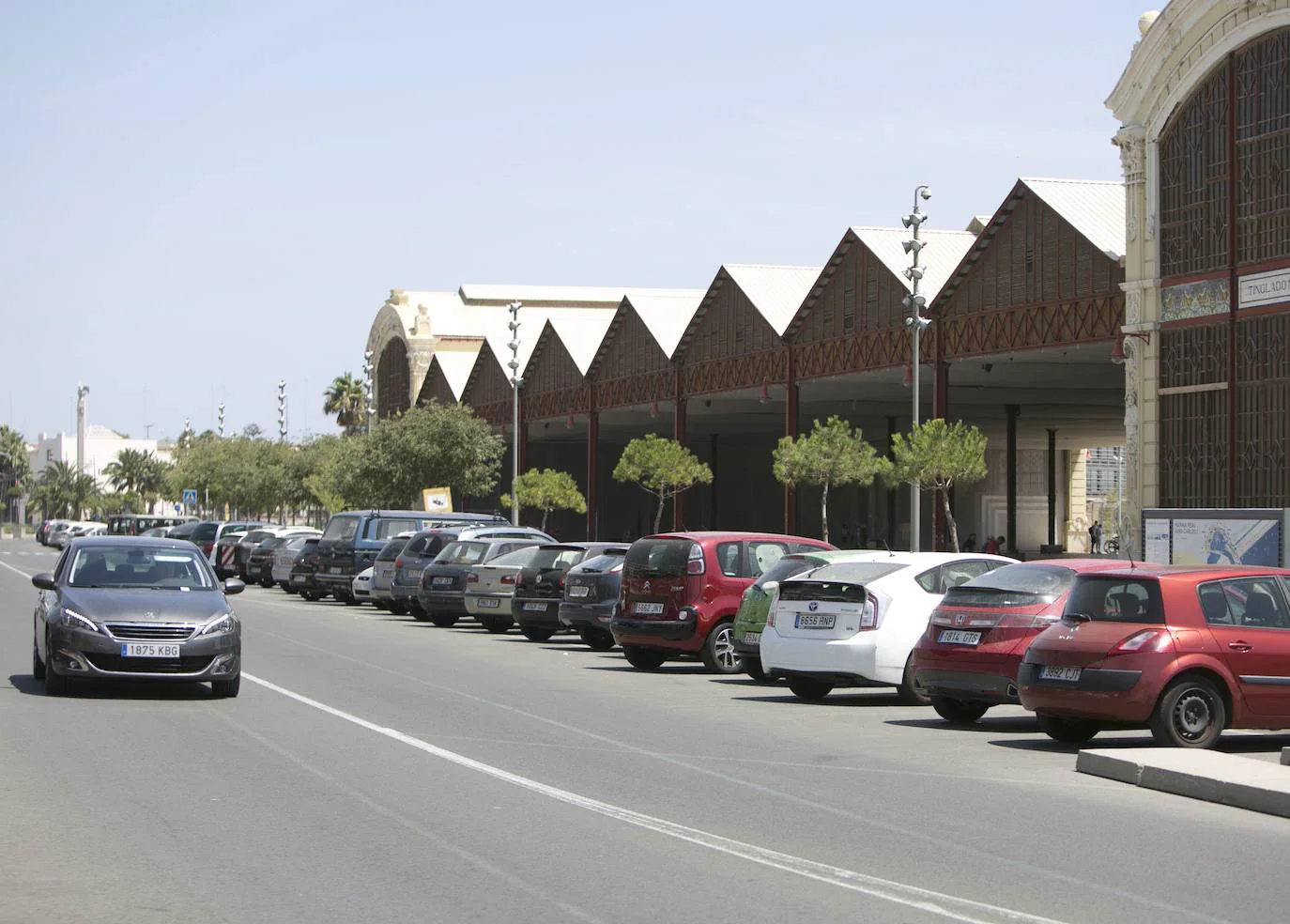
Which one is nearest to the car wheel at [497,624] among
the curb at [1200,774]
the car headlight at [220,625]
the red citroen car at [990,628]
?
the car headlight at [220,625]

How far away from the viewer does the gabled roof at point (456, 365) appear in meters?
82.3

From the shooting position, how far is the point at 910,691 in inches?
673

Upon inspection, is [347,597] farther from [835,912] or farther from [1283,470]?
[835,912]

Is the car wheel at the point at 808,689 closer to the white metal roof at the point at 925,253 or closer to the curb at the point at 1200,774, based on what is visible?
the curb at the point at 1200,774

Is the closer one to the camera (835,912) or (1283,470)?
(835,912)

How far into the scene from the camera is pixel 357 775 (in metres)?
11.4

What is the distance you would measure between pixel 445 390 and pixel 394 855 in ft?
244

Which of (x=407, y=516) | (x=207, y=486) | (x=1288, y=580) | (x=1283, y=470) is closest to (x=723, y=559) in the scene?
(x=1288, y=580)

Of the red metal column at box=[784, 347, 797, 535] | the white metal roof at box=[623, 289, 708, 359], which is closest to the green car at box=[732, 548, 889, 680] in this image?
the red metal column at box=[784, 347, 797, 535]

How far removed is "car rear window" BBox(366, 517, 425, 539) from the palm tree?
74.7 m

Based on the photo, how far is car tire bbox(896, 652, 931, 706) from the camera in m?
16.8

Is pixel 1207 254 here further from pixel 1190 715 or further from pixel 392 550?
pixel 1190 715

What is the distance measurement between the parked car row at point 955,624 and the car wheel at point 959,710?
20 millimetres

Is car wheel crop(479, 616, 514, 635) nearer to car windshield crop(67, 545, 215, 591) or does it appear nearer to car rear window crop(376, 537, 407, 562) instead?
car rear window crop(376, 537, 407, 562)
